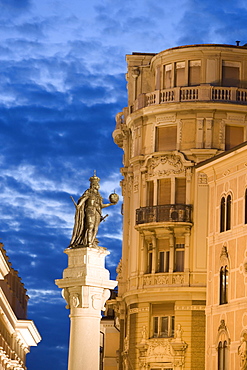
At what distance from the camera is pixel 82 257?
41469 mm

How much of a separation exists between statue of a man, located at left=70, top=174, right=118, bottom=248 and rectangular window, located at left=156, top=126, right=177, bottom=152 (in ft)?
107

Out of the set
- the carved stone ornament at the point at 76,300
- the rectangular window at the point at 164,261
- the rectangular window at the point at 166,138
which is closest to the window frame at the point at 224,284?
the rectangular window at the point at 164,261

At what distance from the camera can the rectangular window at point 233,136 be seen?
75500 millimetres

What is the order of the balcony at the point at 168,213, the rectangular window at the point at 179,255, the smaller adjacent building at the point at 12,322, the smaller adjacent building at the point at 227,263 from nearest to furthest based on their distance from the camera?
the smaller adjacent building at the point at 227,263 < the balcony at the point at 168,213 < the rectangular window at the point at 179,255 < the smaller adjacent building at the point at 12,322

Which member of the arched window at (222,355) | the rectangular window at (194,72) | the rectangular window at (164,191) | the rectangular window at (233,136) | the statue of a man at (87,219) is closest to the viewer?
the statue of a man at (87,219)

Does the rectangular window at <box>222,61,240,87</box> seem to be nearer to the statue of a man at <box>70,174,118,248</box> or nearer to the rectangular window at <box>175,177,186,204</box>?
the rectangular window at <box>175,177,186,204</box>

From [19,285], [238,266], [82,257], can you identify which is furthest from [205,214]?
[19,285]

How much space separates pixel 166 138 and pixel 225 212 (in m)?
13.3

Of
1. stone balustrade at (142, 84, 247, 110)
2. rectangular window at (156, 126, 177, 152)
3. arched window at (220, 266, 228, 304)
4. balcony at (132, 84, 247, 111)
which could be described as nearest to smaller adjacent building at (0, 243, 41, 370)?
rectangular window at (156, 126, 177, 152)

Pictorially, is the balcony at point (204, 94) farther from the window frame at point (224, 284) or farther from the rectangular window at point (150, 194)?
the window frame at point (224, 284)

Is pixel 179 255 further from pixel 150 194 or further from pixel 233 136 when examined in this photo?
pixel 233 136

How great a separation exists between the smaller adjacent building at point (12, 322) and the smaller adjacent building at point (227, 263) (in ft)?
55.2

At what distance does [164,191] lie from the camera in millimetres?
75312

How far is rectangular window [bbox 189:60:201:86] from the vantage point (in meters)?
76.1
